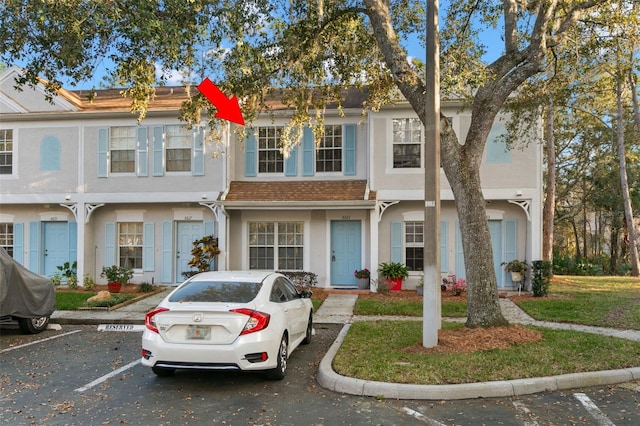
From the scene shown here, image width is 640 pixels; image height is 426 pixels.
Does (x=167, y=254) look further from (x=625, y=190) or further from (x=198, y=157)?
(x=625, y=190)

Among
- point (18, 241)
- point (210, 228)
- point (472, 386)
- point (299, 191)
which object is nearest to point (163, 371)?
point (472, 386)

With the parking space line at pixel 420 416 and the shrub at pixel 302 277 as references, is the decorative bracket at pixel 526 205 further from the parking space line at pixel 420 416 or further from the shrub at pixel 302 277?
the parking space line at pixel 420 416

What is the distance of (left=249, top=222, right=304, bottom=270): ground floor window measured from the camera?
16.2m

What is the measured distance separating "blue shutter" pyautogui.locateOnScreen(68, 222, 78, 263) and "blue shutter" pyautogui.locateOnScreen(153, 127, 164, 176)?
11.9ft

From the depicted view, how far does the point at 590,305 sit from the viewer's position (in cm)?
1238

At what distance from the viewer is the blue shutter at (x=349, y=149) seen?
15875mm

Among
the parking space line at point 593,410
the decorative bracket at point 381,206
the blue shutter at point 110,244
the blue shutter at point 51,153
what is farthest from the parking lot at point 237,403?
the blue shutter at point 51,153

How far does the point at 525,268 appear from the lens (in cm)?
1464

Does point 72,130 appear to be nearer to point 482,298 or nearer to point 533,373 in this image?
point 482,298

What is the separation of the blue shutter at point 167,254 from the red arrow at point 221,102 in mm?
6375

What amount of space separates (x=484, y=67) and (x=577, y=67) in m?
3.76

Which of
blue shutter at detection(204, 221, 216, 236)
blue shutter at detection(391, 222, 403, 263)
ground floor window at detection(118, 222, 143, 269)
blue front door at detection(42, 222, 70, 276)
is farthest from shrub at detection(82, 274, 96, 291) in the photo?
blue shutter at detection(391, 222, 403, 263)

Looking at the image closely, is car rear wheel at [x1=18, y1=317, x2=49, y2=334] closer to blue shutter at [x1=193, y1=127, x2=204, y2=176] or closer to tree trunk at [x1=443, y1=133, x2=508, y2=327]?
blue shutter at [x1=193, y1=127, x2=204, y2=176]

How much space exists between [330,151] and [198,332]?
10947 millimetres
